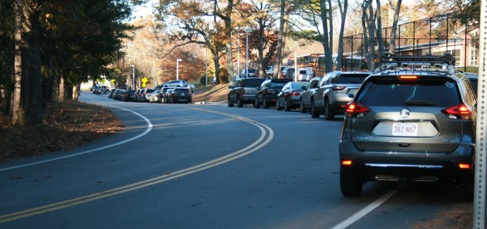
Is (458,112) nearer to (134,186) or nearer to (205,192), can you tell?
(205,192)

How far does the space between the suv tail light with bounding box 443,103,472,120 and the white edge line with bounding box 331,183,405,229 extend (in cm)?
157

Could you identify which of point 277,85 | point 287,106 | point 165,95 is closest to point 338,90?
point 287,106

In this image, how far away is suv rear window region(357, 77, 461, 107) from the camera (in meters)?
8.40

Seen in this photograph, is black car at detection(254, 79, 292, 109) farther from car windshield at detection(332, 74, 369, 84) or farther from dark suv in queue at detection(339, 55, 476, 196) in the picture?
dark suv in queue at detection(339, 55, 476, 196)

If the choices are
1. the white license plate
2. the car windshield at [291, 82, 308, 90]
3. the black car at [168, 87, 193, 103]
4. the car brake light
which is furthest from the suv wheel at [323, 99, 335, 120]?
the black car at [168, 87, 193, 103]

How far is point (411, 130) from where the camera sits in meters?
8.26

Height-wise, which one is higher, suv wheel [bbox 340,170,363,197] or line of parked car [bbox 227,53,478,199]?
line of parked car [bbox 227,53,478,199]

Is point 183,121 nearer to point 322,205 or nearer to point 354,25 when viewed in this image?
point 322,205

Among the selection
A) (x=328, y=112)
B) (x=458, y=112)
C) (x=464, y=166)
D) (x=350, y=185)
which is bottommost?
(x=350, y=185)

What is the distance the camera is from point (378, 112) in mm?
8453

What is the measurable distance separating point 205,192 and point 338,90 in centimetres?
1452

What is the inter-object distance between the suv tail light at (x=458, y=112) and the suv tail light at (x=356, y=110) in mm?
1030

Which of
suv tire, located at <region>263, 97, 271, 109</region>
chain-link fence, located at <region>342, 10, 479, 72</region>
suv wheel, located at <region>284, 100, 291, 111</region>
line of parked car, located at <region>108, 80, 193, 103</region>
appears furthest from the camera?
line of parked car, located at <region>108, 80, 193, 103</region>

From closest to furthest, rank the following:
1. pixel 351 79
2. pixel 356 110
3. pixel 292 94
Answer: pixel 356 110
pixel 351 79
pixel 292 94
